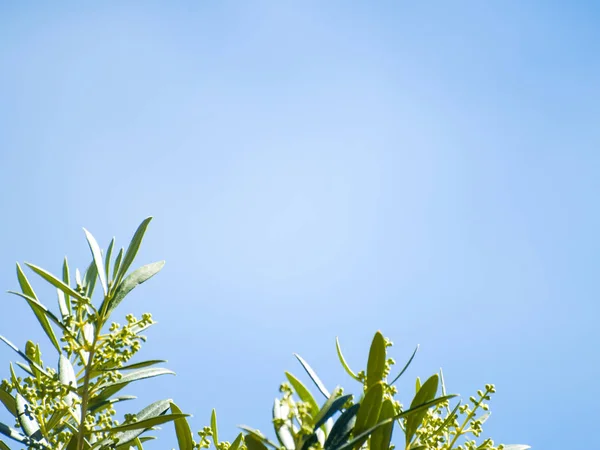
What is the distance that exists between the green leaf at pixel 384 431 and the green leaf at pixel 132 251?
0.87m

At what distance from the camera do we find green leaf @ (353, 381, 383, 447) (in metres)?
1.62

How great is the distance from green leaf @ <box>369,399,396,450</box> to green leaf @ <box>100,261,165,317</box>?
82 centimetres

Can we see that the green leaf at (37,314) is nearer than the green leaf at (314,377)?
No

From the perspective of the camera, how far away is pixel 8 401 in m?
2.08

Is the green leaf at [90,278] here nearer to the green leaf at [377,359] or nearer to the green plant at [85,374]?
the green plant at [85,374]

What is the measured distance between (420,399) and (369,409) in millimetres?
326

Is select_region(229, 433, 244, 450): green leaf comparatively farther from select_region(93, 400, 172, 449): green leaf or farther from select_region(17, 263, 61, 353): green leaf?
select_region(17, 263, 61, 353): green leaf

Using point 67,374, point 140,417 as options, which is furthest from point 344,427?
point 67,374

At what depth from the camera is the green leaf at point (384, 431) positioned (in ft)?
5.64

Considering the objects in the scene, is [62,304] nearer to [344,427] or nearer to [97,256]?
[97,256]

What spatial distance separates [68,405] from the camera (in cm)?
198

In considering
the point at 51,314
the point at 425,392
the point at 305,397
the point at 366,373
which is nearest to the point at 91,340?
the point at 51,314

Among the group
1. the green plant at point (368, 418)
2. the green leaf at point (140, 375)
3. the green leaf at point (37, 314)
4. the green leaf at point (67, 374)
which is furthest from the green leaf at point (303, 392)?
the green leaf at point (37, 314)

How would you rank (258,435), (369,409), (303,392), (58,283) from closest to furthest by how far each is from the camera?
(258,435)
(369,409)
(303,392)
(58,283)
